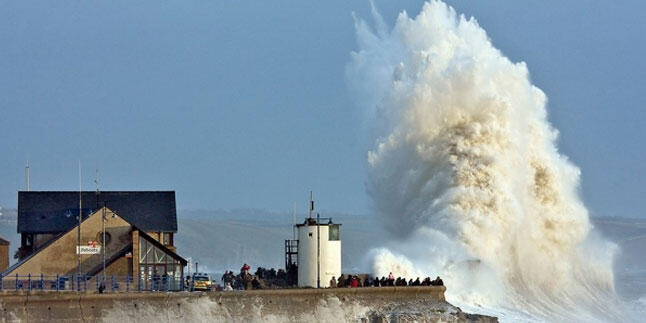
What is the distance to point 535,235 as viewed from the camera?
61531 mm

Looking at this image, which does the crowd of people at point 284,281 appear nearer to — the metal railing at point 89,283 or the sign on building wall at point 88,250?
the metal railing at point 89,283

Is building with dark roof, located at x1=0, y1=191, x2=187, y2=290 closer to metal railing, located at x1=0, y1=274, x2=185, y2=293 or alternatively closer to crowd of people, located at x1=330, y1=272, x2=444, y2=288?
metal railing, located at x1=0, y1=274, x2=185, y2=293

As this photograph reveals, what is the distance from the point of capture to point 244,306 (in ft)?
137

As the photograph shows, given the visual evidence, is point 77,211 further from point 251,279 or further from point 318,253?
point 318,253

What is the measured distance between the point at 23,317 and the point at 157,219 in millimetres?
15696

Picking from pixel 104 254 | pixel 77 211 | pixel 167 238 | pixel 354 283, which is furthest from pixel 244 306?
pixel 167 238

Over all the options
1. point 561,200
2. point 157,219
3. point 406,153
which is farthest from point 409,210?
point 157,219

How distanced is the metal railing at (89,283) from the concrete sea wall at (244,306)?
1632mm

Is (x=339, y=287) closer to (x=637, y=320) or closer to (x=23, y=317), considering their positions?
(x=23, y=317)

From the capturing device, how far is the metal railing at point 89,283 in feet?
140

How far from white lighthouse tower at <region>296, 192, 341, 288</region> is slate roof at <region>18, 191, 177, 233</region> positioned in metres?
8.42

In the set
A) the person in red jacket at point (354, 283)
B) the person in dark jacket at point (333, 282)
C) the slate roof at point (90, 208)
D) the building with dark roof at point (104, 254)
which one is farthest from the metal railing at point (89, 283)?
the slate roof at point (90, 208)

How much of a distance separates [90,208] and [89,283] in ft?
26.3

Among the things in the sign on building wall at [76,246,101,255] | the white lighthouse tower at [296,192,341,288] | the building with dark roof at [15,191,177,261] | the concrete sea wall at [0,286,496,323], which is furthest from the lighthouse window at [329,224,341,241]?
the building with dark roof at [15,191,177,261]
